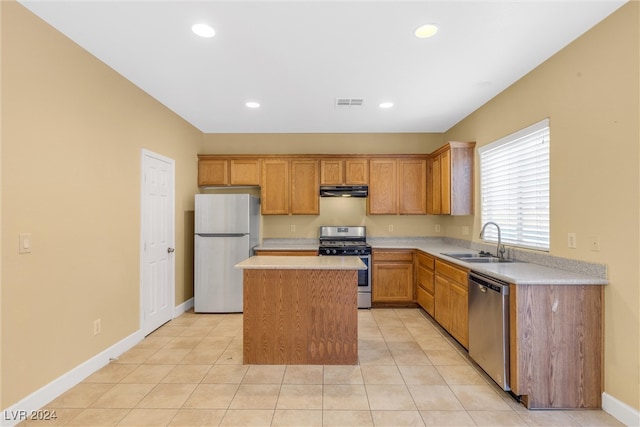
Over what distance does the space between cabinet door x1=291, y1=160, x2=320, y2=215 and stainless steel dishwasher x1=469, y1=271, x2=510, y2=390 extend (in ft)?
8.69

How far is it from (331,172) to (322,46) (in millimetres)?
2480

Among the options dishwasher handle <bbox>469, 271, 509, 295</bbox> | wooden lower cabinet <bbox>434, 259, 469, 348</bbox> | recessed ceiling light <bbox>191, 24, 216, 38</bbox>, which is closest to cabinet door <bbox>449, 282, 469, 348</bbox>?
wooden lower cabinet <bbox>434, 259, 469, 348</bbox>

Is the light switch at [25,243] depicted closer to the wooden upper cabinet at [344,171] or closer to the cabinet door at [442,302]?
the wooden upper cabinet at [344,171]

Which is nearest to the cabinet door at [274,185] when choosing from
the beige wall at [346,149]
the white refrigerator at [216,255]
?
the beige wall at [346,149]

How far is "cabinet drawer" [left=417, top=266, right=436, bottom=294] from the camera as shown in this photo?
12.8 feet

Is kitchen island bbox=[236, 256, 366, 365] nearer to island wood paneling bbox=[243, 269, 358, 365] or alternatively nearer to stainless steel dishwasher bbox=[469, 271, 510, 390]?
island wood paneling bbox=[243, 269, 358, 365]

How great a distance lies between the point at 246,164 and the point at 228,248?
55.1 inches

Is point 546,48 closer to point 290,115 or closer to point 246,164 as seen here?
point 290,115

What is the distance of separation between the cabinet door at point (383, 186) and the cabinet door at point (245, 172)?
1.81 meters

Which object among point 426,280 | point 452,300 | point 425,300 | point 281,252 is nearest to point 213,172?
point 281,252

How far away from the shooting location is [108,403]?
225cm

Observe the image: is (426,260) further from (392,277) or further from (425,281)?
(392,277)

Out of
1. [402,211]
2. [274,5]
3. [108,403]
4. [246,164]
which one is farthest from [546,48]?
[108,403]

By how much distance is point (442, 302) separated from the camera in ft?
11.6
